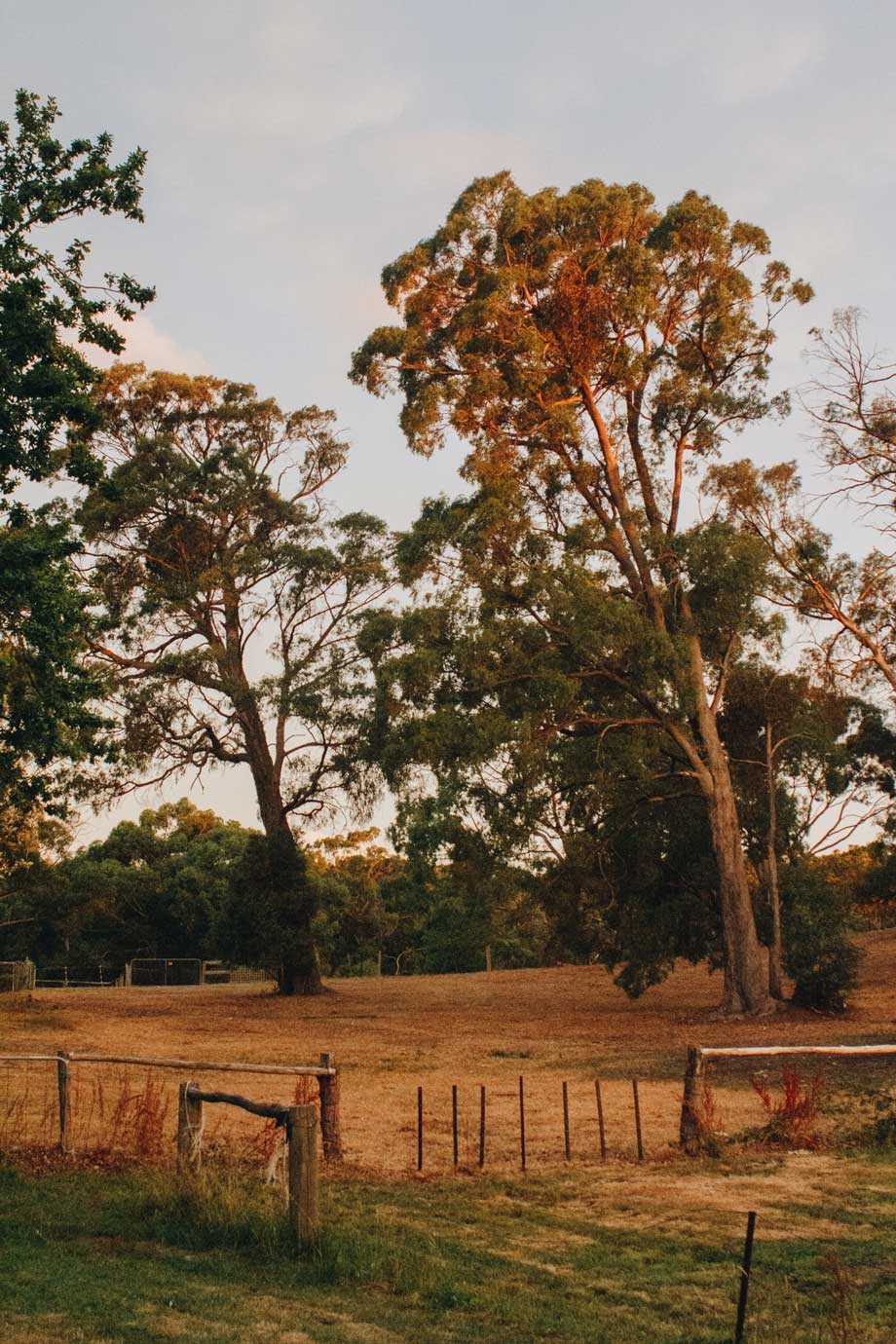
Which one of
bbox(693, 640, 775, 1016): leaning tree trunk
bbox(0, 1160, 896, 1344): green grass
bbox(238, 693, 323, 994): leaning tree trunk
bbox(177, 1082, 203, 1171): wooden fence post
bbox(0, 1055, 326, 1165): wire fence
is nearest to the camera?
bbox(0, 1160, 896, 1344): green grass

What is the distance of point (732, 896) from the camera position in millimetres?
27062

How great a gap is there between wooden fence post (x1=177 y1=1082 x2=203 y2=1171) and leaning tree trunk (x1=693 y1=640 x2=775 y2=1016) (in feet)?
64.8

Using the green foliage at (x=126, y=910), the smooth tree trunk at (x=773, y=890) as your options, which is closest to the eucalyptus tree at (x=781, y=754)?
the smooth tree trunk at (x=773, y=890)

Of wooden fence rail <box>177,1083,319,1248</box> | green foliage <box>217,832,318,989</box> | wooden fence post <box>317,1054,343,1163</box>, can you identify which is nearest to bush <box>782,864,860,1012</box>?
green foliage <box>217,832,318,989</box>

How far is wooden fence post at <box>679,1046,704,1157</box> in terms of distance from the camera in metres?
10.9

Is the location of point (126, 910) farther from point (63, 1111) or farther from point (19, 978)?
point (63, 1111)

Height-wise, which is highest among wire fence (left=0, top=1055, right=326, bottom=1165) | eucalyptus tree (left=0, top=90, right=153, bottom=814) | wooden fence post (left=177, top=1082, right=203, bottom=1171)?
eucalyptus tree (left=0, top=90, right=153, bottom=814)

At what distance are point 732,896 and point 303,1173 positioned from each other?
20.9 meters

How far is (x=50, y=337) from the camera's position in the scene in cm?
1708

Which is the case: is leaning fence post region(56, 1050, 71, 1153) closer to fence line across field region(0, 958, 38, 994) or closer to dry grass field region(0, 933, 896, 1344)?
dry grass field region(0, 933, 896, 1344)

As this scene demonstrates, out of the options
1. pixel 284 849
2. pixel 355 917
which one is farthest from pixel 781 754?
pixel 355 917

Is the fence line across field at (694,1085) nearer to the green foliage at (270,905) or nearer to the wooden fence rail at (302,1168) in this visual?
the wooden fence rail at (302,1168)

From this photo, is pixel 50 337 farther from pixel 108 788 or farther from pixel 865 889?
pixel 865 889

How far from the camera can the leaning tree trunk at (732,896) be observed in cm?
2697
